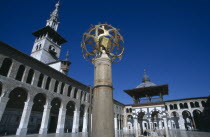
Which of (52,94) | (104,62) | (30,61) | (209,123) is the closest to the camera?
(104,62)

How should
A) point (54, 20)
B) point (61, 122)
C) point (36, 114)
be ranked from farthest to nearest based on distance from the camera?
point (54, 20), point (36, 114), point (61, 122)

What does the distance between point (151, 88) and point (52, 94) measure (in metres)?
14.5

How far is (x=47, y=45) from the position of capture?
34281 mm

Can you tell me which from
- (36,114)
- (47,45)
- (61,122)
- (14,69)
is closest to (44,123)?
(61,122)

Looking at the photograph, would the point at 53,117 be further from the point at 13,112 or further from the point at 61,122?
the point at 13,112

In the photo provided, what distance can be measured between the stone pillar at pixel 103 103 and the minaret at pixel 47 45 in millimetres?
31129

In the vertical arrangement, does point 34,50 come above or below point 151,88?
above

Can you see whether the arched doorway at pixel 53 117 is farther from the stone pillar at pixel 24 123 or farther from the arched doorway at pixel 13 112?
the stone pillar at pixel 24 123

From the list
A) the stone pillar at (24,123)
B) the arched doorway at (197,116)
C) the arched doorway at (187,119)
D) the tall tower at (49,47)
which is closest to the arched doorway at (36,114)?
the stone pillar at (24,123)

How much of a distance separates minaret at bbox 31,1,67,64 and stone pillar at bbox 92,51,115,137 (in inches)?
1226

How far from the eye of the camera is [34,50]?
3525 cm

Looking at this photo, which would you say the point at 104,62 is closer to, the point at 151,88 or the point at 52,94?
the point at 151,88

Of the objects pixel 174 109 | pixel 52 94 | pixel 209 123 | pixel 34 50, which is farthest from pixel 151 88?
pixel 34 50

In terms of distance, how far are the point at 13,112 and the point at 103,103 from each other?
74.1 ft
